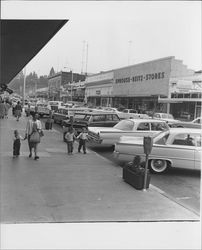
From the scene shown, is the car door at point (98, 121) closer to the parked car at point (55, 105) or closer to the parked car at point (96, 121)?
the parked car at point (96, 121)

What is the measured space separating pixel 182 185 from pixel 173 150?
1092 mm

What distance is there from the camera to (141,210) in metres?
6.91

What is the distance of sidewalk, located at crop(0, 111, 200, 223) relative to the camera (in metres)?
6.48

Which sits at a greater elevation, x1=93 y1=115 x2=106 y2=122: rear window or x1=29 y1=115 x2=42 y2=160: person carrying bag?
x1=93 y1=115 x2=106 y2=122: rear window

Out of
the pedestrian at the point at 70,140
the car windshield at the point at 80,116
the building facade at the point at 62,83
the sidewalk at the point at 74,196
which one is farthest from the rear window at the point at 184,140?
the car windshield at the point at 80,116

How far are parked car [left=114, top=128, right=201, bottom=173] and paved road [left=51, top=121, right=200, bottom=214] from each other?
0.95 feet

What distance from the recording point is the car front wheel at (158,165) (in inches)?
389

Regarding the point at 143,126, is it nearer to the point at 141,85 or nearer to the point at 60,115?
the point at 60,115

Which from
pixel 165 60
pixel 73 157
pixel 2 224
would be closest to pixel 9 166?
pixel 73 157

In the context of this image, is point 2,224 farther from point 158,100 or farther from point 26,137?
point 158,100

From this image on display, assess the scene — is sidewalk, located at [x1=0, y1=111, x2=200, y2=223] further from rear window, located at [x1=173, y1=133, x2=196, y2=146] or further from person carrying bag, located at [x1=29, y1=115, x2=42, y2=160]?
rear window, located at [x1=173, y1=133, x2=196, y2=146]

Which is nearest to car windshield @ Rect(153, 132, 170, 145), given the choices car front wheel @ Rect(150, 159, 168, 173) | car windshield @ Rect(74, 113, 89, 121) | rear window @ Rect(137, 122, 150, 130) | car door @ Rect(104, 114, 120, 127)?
car front wheel @ Rect(150, 159, 168, 173)

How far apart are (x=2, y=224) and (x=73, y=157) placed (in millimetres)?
5933

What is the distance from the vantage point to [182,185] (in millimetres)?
9000
